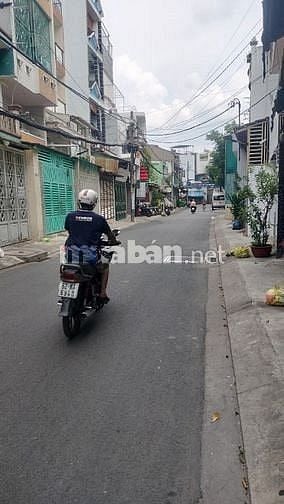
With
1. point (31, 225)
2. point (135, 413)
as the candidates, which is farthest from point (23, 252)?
point (135, 413)

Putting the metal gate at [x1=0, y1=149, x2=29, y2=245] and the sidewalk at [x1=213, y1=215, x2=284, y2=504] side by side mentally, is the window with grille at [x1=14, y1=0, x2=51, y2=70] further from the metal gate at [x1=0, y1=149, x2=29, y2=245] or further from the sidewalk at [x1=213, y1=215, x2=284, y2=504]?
the sidewalk at [x1=213, y1=215, x2=284, y2=504]

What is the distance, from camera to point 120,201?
38.3m

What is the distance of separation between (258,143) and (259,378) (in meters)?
14.2

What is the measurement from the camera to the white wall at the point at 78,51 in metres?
29.4

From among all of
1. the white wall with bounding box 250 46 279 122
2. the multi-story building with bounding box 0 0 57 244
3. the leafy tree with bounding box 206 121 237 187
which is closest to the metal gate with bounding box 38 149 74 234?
the multi-story building with bounding box 0 0 57 244

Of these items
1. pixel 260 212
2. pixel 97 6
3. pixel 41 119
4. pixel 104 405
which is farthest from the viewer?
pixel 97 6

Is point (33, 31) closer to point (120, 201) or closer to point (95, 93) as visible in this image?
point (95, 93)

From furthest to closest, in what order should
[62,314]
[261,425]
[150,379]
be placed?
[62,314] → [150,379] → [261,425]

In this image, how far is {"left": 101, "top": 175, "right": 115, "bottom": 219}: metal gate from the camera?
32.3m

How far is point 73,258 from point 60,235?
1453 centimetres

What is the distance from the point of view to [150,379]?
4176mm

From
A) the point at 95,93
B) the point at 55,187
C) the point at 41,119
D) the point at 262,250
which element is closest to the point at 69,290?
the point at 262,250

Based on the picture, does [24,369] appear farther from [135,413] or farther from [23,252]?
[23,252]

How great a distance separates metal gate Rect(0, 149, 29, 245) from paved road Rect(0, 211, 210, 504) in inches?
342
